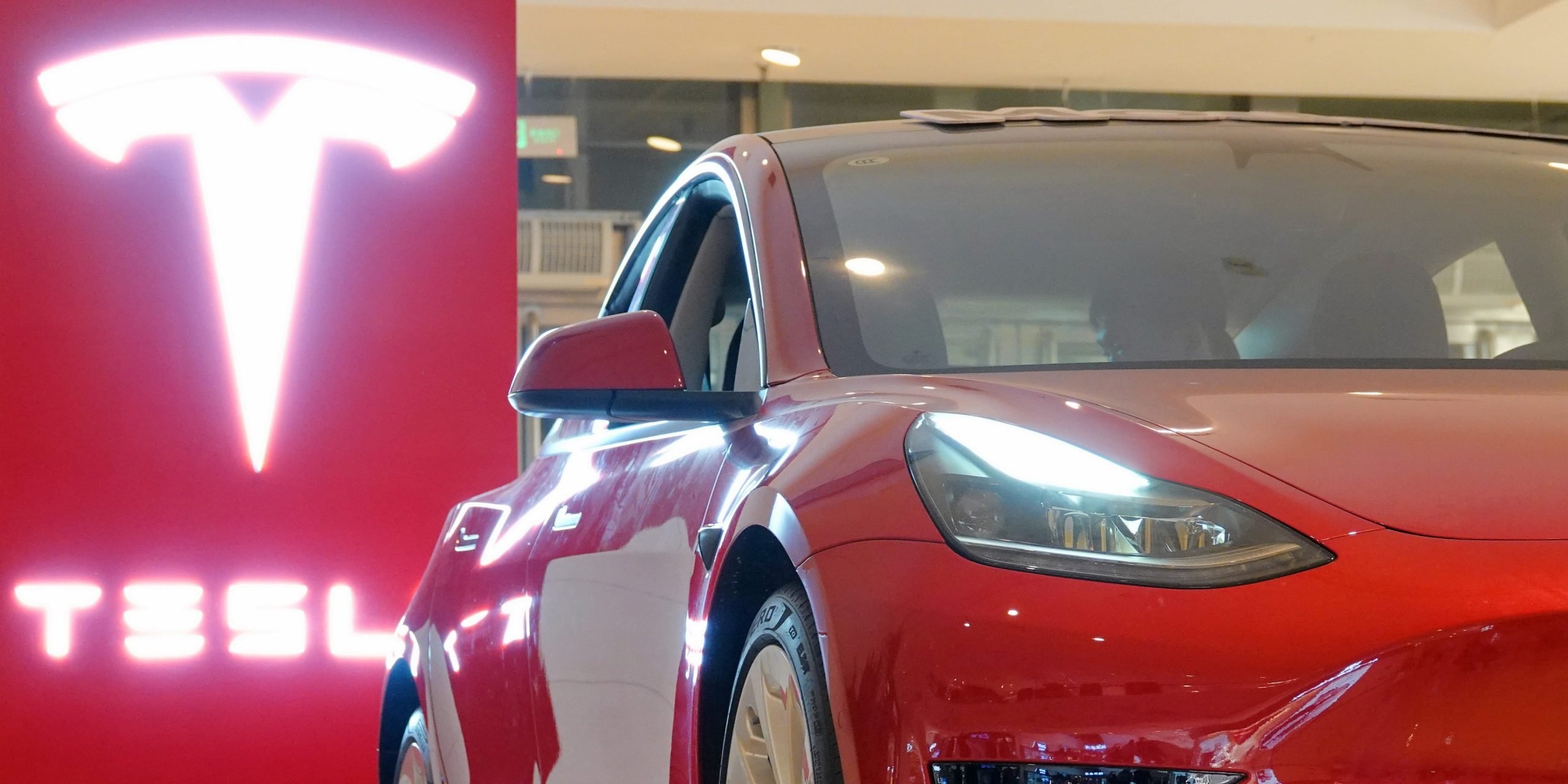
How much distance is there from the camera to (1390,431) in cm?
130

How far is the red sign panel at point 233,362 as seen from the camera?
439cm

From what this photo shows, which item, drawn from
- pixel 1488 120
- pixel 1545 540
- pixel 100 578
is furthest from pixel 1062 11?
pixel 1545 540

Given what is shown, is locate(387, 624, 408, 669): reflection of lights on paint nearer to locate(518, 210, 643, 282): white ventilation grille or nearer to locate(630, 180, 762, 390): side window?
locate(630, 180, 762, 390): side window

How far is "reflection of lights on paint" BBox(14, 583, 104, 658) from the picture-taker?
4.39 m

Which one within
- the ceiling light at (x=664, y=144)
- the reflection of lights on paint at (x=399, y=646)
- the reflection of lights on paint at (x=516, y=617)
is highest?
the ceiling light at (x=664, y=144)

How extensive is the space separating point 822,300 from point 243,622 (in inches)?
122

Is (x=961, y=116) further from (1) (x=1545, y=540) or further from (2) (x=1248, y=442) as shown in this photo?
(1) (x=1545, y=540)

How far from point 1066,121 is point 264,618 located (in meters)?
2.92

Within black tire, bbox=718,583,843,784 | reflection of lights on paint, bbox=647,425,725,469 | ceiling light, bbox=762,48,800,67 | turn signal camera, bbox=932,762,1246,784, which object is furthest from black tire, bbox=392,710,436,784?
ceiling light, bbox=762,48,800,67

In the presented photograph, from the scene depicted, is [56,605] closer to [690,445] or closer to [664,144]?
[690,445]

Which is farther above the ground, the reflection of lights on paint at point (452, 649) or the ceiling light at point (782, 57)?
the ceiling light at point (782, 57)

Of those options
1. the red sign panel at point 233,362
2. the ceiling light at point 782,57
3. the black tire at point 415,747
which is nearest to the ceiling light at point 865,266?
the black tire at point 415,747

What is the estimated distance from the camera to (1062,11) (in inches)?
350

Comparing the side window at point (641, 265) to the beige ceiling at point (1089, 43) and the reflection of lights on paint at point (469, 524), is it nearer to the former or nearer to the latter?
the reflection of lights on paint at point (469, 524)
